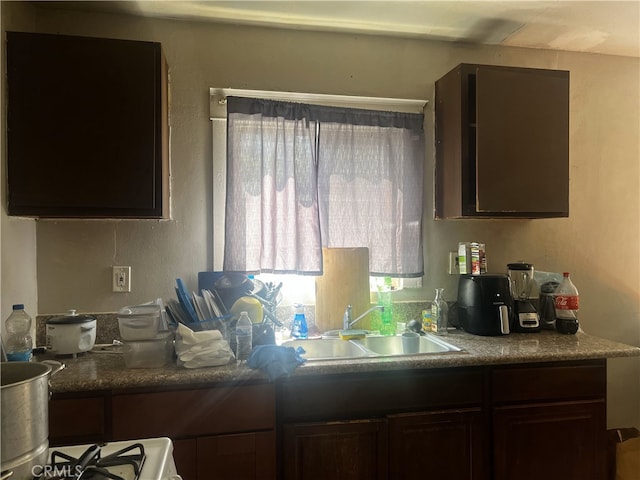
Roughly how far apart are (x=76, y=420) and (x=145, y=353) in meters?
0.29

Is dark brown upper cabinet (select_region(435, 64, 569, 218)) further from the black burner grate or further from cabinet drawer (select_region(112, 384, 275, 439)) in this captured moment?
the black burner grate

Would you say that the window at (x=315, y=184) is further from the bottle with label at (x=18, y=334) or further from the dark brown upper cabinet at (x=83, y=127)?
the bottle with label at (x=18, y=334)

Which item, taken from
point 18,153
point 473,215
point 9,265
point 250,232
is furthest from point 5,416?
point 473,215

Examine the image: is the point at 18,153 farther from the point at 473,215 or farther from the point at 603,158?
the point at 603,158

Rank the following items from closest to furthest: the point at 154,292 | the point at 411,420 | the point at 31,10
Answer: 1. the point at 411,420
2. the point at 31,10
3. the point at 154,292

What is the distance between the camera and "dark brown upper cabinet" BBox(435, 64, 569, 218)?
1985mm

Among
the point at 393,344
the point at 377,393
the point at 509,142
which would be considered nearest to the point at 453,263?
the point at 393,344

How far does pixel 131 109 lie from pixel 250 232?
747 millimetres

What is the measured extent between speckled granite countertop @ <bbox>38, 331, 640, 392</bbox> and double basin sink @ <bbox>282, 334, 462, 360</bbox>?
0.10m

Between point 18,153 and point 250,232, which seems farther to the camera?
point 250,232

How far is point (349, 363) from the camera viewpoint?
1.59 metres

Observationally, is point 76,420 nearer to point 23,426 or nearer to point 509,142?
point 23,426

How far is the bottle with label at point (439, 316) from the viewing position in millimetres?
2105

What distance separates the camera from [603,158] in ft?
8.05
